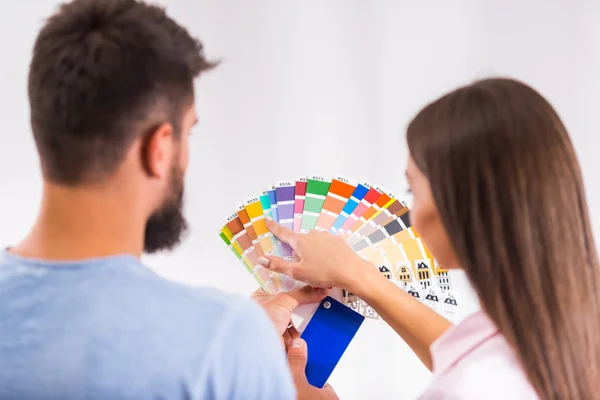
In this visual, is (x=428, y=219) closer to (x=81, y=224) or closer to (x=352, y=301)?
(x=352, y=301)

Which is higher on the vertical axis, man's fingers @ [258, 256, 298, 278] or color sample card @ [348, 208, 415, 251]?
color sample card @ [348, 208, 415, 251]

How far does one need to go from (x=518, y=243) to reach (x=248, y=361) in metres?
0.41

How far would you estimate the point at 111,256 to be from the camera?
0.64 metres

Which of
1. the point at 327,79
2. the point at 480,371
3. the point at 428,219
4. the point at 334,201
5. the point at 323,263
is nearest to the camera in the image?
the point at 480,371

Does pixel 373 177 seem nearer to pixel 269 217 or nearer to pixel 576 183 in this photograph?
pixel 269 217

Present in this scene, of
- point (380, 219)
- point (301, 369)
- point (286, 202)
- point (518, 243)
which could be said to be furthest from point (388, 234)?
point (518, 243)

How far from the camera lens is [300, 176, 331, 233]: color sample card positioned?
1.19 m

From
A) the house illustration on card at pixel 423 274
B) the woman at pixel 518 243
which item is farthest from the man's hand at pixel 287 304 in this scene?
the woman at pixel 518 243

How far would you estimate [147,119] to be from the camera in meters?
0.67

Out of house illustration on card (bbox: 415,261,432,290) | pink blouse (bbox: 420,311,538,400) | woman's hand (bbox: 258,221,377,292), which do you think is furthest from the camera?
house illustration on card (bbox: 415,261,432,290)

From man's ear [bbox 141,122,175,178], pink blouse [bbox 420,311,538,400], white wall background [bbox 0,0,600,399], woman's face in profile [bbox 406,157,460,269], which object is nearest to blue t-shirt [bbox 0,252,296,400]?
man's ear [bbox 141,122,175,178]

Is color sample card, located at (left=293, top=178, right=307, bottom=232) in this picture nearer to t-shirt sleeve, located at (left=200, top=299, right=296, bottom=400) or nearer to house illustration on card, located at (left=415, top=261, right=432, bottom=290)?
house illustration on card, located at (left=415, top=261, right=432, bottom=290)

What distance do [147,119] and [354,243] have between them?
25.5 inches

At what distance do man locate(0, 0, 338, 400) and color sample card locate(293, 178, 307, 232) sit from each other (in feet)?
1.67
